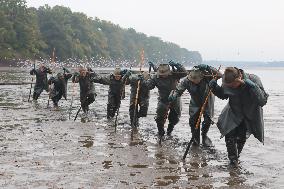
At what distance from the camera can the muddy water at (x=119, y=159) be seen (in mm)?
7574

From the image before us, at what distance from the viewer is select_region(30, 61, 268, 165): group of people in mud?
28.3 feet

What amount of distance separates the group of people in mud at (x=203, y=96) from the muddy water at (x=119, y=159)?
533 millimetres

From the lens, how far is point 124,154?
9.66 meters

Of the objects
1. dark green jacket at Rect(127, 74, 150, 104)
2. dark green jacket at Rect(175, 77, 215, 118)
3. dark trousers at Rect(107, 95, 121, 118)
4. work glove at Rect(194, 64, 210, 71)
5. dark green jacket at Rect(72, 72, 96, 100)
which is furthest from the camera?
dark green jacket at Rect(72, 72, 96, 100)

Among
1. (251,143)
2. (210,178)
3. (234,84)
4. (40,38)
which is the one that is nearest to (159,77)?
(251,143)

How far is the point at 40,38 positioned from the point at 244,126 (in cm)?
8925

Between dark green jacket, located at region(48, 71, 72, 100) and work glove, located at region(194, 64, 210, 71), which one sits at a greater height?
work glove, located at region(194, 64, 210, 71)

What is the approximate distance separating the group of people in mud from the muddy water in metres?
0.53

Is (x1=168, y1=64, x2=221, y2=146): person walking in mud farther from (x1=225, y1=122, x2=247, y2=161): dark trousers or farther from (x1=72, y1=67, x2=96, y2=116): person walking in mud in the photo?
(x1=72, y1=67, x2=96, y2=116): person walking in mud

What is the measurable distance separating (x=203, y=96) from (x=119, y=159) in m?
2.60

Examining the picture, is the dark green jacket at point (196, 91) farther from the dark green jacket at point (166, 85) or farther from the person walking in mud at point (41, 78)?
the person walking in mud at point (41, 78)

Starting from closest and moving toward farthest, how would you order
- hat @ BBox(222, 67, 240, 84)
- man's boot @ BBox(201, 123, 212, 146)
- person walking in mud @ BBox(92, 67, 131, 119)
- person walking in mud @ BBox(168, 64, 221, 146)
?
hat @ BBox(222, 67, 240, 84)
person walking in mud @ BBox(168, 64, 221, 146)
man's boot @ BBox(201, 123, 212, 146)
person walking in mud @ BBox(92, 67, 131, 119)

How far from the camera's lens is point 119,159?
916 cm

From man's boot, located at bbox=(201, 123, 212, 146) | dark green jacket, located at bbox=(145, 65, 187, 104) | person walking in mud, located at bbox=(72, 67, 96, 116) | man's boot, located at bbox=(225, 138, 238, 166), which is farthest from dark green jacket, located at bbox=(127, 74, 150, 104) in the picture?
man's boot, located at bbox=(225, 138, 238, 166)
